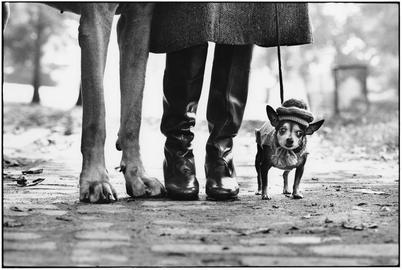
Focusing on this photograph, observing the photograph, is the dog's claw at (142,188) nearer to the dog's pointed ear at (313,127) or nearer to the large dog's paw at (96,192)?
the large dog's paw at (96,192)

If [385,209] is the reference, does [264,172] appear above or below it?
above

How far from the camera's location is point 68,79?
90.5 ft

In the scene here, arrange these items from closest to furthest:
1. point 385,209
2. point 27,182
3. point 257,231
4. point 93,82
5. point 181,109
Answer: point 257,231, point 385,209, point 93,82, point 181,109, point 27,182

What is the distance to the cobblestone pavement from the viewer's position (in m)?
2.08

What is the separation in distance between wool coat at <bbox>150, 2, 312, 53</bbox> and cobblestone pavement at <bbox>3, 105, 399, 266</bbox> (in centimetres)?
88

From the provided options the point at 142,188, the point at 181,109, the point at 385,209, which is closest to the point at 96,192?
the point at 142,188

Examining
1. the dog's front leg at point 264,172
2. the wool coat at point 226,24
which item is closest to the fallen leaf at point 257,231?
the dog's front leg at point 264,172

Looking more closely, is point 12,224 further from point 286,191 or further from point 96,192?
point 286,191

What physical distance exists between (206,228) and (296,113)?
0.84 metres

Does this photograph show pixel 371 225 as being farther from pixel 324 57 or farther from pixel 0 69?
pixel 324 57

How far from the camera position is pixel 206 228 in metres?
2.61

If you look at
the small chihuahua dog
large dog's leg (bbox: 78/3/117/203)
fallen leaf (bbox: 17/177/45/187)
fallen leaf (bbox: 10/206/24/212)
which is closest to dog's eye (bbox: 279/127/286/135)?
the small chihuahua dog

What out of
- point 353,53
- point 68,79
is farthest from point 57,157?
point 353,53

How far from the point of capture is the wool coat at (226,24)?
3.42 metres
